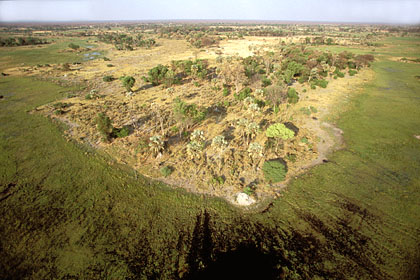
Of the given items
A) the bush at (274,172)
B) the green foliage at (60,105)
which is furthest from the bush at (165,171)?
the green foliage at (60,105)

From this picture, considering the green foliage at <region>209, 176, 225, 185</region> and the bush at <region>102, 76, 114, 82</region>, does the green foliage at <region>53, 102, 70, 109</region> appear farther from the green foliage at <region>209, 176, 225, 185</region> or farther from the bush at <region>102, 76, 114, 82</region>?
the green foliage at <region>209, 176, 225, 185</region>

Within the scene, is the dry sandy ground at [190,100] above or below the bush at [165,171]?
above

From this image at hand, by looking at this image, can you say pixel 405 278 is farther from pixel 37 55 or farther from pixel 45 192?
pixel 37 55

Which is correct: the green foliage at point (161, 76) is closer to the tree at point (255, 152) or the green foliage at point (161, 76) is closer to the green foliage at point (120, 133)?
the green foliage at point (120, 133)

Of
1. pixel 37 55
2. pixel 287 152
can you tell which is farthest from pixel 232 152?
pixel 37 55

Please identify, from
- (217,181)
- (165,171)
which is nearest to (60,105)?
(165,171)

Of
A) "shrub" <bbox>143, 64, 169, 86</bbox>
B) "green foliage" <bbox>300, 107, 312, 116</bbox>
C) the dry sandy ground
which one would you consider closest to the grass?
the dry sandy ground

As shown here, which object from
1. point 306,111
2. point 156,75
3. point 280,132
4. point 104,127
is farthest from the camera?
point 156,75

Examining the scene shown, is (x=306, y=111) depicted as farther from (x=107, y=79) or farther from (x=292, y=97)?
(x=107, y=79)
